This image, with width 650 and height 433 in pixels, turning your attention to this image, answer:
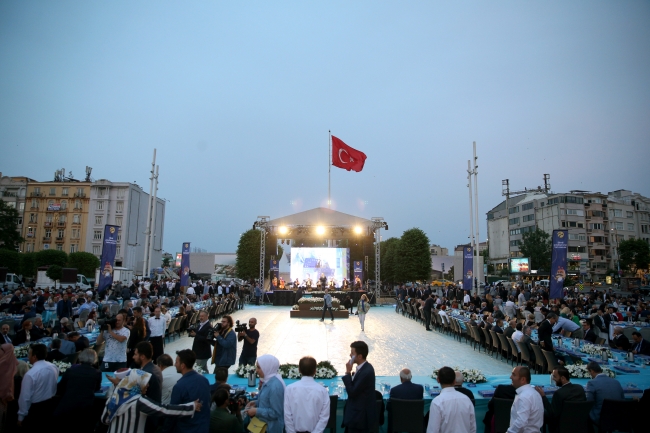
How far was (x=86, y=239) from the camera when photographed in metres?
50.2

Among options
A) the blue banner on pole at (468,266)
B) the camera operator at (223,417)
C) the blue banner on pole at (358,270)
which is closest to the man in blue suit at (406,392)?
the camera operator at (223,417)

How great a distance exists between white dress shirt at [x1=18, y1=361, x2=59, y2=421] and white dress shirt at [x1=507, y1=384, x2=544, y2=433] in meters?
4.54

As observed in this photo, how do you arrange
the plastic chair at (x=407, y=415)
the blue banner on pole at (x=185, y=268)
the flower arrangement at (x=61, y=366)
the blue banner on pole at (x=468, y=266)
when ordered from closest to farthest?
the plastic chair at (x=407, y=415) < the flower arrangement at (x=61, y=366) < the blue banner on pole at (x=468, y=266) < the blue banner on pole at (x=185, y=268)

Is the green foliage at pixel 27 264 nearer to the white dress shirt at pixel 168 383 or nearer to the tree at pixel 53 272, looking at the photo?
the tree at pixel 53 272

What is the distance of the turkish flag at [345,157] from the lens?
84.2 feet

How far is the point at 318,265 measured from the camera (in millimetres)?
29969

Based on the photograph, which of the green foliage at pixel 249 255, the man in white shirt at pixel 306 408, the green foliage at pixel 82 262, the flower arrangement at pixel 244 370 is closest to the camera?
the man in white shirt at pixel 306 408

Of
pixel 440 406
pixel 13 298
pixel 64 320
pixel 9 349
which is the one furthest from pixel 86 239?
pixel 440 406

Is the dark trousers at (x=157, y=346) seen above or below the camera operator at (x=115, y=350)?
below

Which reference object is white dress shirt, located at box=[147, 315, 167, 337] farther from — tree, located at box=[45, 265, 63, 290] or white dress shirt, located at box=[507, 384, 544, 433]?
tree, located at box=[45, 265, 63, 290]

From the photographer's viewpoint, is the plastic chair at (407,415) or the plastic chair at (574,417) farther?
the plastic chair at (407,415)

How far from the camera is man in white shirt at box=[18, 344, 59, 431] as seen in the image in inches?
172

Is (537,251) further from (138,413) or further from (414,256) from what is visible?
(138,413)

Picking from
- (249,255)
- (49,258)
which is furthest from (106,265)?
(249,255)
